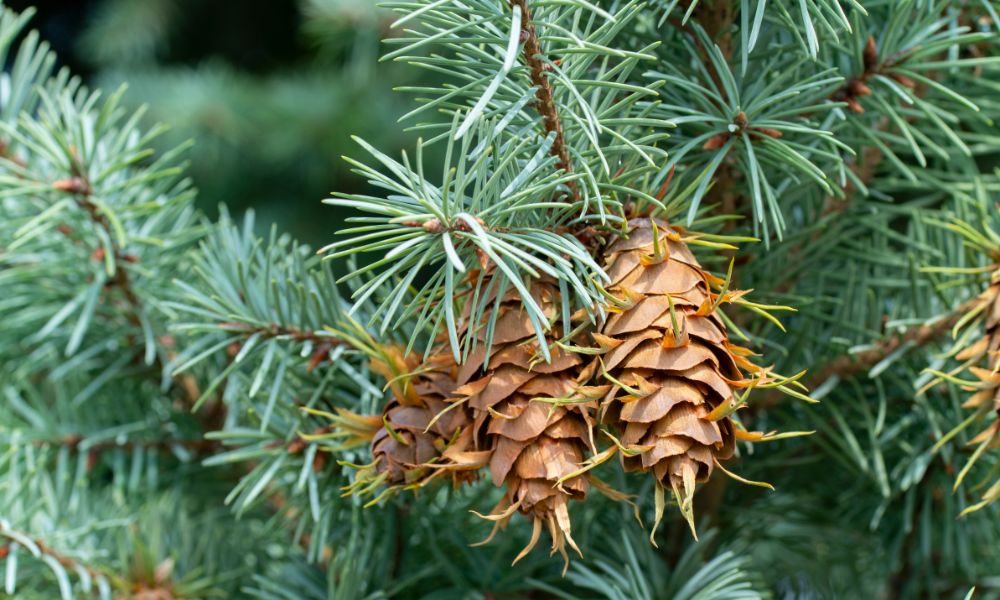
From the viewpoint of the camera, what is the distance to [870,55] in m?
0.42

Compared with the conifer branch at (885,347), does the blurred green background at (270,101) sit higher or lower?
higher

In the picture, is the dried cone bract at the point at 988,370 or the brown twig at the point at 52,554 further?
the brown twig at the point at 52,554

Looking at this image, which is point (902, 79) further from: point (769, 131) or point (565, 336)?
point (565, 336)

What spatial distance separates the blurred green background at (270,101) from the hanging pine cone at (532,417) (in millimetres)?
928

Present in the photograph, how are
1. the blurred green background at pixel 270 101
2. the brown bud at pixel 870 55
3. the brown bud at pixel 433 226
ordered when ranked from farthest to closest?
the blurred green background at pixel 270 101 < the brown bud at pixel 870 55 < the brown bud at pixel 433 226

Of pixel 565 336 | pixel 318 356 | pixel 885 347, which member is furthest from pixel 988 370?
pixel 318 356

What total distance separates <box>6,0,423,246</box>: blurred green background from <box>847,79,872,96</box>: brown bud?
863 millimetres

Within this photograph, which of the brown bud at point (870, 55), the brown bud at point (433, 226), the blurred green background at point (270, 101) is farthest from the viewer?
the blurred green background at point (270, 101)

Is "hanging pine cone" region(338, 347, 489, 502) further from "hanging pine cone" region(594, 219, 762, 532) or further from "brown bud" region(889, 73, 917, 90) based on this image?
"brown bud" region(889, 73, 917, 90)

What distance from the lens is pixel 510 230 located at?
0.33 m

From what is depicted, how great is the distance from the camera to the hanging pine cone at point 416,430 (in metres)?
0.36

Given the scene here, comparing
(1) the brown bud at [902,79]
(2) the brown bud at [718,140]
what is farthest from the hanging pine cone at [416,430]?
(1) the brown bud at [902,79]

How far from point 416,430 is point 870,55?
0.26 metres

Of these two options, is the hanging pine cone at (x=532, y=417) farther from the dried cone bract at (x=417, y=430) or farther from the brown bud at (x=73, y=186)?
the brown bud at (x=73, y=186)
